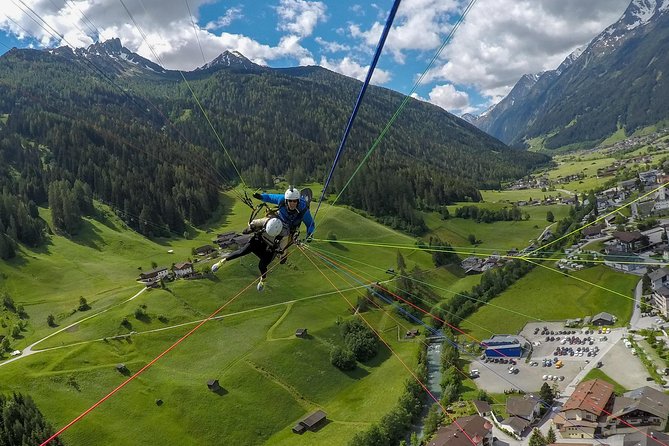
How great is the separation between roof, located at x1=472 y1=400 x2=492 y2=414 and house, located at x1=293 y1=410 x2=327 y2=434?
643 inches

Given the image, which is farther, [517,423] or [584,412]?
[517,423]

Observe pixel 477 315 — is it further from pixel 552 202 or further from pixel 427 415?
pixel 552 202

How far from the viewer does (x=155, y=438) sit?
46844 millimetres

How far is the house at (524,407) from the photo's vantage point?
4709 centimetres

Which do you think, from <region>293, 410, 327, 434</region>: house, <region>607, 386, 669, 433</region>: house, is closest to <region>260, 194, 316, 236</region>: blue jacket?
<region>293, 410, 327, 434</region>: house

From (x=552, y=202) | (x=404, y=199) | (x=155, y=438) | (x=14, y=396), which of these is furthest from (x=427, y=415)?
(x=552, y=202)

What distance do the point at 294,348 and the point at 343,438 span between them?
A: 17.6 m

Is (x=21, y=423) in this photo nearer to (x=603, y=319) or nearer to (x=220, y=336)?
(x=220, y=336)

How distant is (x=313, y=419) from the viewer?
51906 millimetres

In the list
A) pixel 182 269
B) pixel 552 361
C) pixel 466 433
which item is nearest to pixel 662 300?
pixel 552 361

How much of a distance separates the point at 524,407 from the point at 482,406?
4.25m

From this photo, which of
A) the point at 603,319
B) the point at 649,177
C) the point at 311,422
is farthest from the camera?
the point at 649,177

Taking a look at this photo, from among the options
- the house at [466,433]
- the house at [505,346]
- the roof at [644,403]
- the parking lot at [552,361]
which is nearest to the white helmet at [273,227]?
the house at [466,433]

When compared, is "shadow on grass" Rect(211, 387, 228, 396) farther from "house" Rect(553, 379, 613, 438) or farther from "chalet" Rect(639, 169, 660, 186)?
"chalet" Rect(639, 169, 660, 186)
